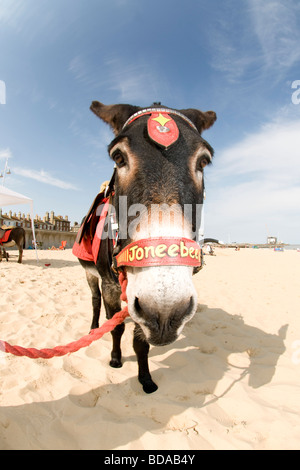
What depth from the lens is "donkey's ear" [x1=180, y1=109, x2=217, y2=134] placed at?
102 inches

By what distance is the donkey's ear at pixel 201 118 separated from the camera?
2.59 m

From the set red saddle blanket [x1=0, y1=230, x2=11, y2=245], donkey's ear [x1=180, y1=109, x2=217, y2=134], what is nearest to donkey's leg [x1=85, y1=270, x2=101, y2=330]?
donkey's ear [x1=180, y1=109, x2=217, y2=134]

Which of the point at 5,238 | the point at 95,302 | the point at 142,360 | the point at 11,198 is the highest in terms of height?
the point at 11,198

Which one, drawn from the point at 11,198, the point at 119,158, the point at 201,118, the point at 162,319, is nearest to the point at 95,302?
the point at 119,158

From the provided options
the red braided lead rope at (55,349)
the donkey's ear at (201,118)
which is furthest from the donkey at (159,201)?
the donkey's ear at (201,118)

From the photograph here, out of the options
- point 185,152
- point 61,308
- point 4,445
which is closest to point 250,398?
point 4,445

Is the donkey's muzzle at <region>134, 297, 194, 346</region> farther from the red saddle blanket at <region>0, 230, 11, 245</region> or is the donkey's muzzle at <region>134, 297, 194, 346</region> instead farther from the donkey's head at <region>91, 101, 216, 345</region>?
the red saddle blanket at <region>0, 230, 11, 245</region>

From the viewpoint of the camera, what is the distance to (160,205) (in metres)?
1.49

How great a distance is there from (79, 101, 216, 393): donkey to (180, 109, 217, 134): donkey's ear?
0.55 m

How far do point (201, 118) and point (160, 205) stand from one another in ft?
5.85

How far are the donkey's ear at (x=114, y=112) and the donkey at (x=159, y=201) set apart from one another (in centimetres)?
3

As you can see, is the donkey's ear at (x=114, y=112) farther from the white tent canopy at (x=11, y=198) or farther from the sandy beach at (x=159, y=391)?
the white tent canopy at (x=11, y=198)

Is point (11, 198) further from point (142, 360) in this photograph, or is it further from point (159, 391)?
point (159, 391)
